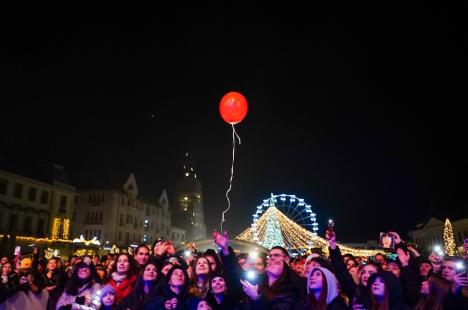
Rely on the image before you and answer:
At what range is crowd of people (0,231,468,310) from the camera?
4574 millimetres

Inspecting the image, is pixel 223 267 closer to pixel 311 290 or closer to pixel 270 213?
pixel 311 290

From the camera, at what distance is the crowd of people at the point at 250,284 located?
4574mm

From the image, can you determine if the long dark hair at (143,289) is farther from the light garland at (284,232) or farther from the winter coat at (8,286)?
the light garland at (284,232)

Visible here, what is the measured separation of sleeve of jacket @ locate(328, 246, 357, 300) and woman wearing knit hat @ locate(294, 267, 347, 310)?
4.07ft

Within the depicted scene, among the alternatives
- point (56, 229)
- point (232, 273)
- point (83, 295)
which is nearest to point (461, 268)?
point (232, 273)

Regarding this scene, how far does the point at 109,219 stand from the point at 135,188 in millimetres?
8398

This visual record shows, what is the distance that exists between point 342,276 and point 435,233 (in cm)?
7420

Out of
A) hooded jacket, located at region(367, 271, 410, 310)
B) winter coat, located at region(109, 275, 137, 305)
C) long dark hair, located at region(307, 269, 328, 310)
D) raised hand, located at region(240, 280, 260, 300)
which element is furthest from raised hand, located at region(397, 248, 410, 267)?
winter coat, located at region(109, 275, 137, 305)

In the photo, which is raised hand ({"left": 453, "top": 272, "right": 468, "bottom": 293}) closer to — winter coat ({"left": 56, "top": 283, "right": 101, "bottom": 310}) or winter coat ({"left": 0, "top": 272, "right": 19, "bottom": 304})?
winter coat ({"left": 56, "top": 283, "right": 101, "bottom": 310})

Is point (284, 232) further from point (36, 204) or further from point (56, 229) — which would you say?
point (36, 204)

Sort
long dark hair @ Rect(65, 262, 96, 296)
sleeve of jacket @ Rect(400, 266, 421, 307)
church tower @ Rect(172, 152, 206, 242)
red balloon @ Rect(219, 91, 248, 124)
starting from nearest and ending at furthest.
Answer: sleeve of jacket @ Rect(400, 266, 421, 307), long dark hair @ Rect(65, 262, 96, 296), red balloon @ Rect(219, 91, 248, 124), church tower @ Rect(172, 152, 206, 242)

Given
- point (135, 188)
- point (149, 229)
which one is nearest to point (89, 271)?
point (135, 188)

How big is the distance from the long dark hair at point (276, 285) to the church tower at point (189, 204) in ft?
293

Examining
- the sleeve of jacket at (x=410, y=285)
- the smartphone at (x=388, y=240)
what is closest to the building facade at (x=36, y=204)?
the smartphone at (x=388, y=240)
